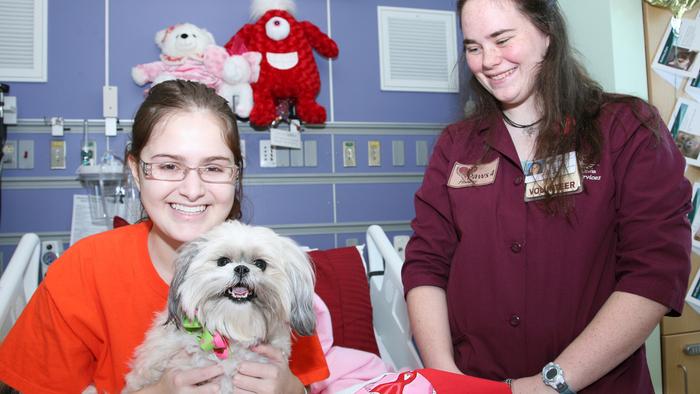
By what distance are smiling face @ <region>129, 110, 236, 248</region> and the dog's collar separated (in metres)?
0.26

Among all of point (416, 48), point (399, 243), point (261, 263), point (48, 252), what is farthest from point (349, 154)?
point (261, 263)

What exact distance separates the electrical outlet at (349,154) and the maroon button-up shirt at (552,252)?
249 cm

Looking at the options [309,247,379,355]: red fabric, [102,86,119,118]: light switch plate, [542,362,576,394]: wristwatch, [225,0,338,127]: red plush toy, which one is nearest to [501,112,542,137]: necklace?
[542,362,576,394]: wristwatch

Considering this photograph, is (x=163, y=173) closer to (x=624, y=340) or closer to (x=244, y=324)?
(x=244, y=324)

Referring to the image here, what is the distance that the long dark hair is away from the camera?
1.56 m

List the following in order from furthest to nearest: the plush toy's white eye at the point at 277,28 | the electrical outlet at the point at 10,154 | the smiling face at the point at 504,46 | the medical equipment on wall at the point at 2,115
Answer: the plush toy's white eye at the point at 277,28 → the electrical outlet at the point at 10,154 → the medical equipment on wall at the point at 2,115 → the smiling face at the point at 504,46

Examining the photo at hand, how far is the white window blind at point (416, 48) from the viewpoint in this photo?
4.39 meters

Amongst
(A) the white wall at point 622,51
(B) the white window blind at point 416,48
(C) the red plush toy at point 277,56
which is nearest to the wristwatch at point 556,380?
(A) the white wall at point 622,51

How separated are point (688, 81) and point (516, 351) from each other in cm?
255

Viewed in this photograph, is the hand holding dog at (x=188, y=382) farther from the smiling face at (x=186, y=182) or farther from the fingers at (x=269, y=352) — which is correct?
the smiling face at (x=186, y=182)

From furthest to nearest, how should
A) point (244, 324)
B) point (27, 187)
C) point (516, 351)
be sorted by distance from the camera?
point (27, 187)
point (516, 351)
point (244, 324)

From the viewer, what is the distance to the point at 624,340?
139 centimetres

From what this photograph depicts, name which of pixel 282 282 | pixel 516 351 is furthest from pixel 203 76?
pixel 516 351

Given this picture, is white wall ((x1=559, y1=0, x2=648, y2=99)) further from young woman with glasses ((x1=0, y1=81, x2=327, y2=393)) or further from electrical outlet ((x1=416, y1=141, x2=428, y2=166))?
young woman with glasses ((x1=0, y1=81, x2=327, y2=393))
